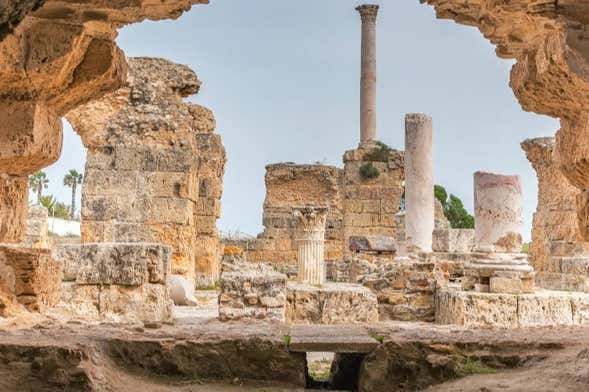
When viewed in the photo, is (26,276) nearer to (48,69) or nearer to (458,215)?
(48,69)

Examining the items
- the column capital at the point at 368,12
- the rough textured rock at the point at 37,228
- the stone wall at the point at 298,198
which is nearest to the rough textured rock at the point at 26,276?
the rough textured rock at the point at 37,228

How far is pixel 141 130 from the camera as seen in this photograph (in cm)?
1142

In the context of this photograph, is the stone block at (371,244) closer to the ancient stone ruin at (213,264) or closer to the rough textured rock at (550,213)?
the ancient stone ruin at (213,264)

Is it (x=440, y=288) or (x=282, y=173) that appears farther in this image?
(x=282, y=173)

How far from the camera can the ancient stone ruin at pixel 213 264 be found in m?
4.01

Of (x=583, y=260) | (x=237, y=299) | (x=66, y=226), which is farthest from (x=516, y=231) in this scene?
(x=66, y=226)

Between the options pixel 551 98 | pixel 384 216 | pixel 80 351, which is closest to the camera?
pixel 80 351

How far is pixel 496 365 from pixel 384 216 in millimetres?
18175

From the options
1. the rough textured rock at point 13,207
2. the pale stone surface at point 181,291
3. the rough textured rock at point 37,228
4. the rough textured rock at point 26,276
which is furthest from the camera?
the rough textured rock at point 37,228

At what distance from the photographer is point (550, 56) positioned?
4219 millimetres

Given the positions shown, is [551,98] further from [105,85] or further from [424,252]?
[424,252]

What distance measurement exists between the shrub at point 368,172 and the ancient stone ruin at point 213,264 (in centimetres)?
430

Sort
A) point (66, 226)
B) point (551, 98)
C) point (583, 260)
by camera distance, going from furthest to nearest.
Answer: point (66, 226) → point (583, 260) → point (551, 98)

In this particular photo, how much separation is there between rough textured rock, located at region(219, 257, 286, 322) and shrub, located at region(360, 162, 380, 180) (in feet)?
44.0
